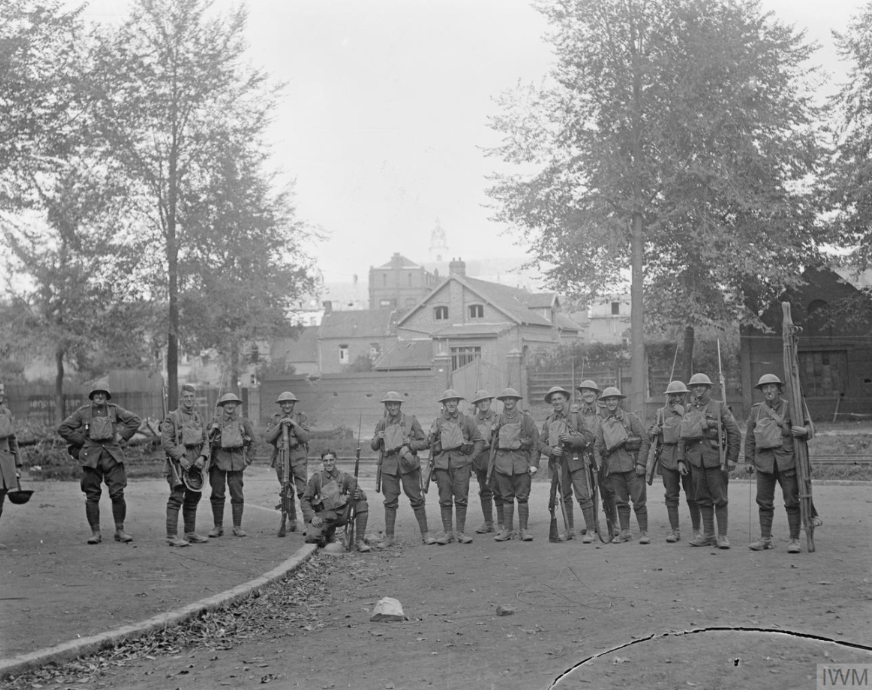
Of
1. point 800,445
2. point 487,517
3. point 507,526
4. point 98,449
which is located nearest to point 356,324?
point 487,517

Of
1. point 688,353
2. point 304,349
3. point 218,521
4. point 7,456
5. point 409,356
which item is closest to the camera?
point 7,456

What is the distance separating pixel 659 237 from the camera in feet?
96.0

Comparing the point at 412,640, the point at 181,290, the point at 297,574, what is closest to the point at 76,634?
the point at 412,640

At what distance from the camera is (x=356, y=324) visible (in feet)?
253

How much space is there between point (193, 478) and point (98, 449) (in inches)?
Result: 50.8

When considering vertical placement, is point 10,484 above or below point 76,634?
above

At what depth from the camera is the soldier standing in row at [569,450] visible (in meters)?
12.5

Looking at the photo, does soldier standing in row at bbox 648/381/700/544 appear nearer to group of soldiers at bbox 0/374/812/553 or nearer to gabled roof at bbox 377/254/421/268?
group of soldiers at bbox 0/374/812/553

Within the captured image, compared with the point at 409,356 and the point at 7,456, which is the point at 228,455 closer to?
the point at 7,456

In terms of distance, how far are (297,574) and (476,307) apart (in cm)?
4570

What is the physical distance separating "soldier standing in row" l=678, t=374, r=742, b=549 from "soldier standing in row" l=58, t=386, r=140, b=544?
7.23m

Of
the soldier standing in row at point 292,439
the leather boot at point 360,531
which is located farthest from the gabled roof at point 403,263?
the leather boot at point 360,531

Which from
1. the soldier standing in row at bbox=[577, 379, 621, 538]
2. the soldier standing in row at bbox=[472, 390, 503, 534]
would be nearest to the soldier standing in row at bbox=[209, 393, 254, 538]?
the soldier standing in row at bbox=[472, 390, 503, 534]

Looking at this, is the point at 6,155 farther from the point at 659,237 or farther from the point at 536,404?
the point at 536,404
